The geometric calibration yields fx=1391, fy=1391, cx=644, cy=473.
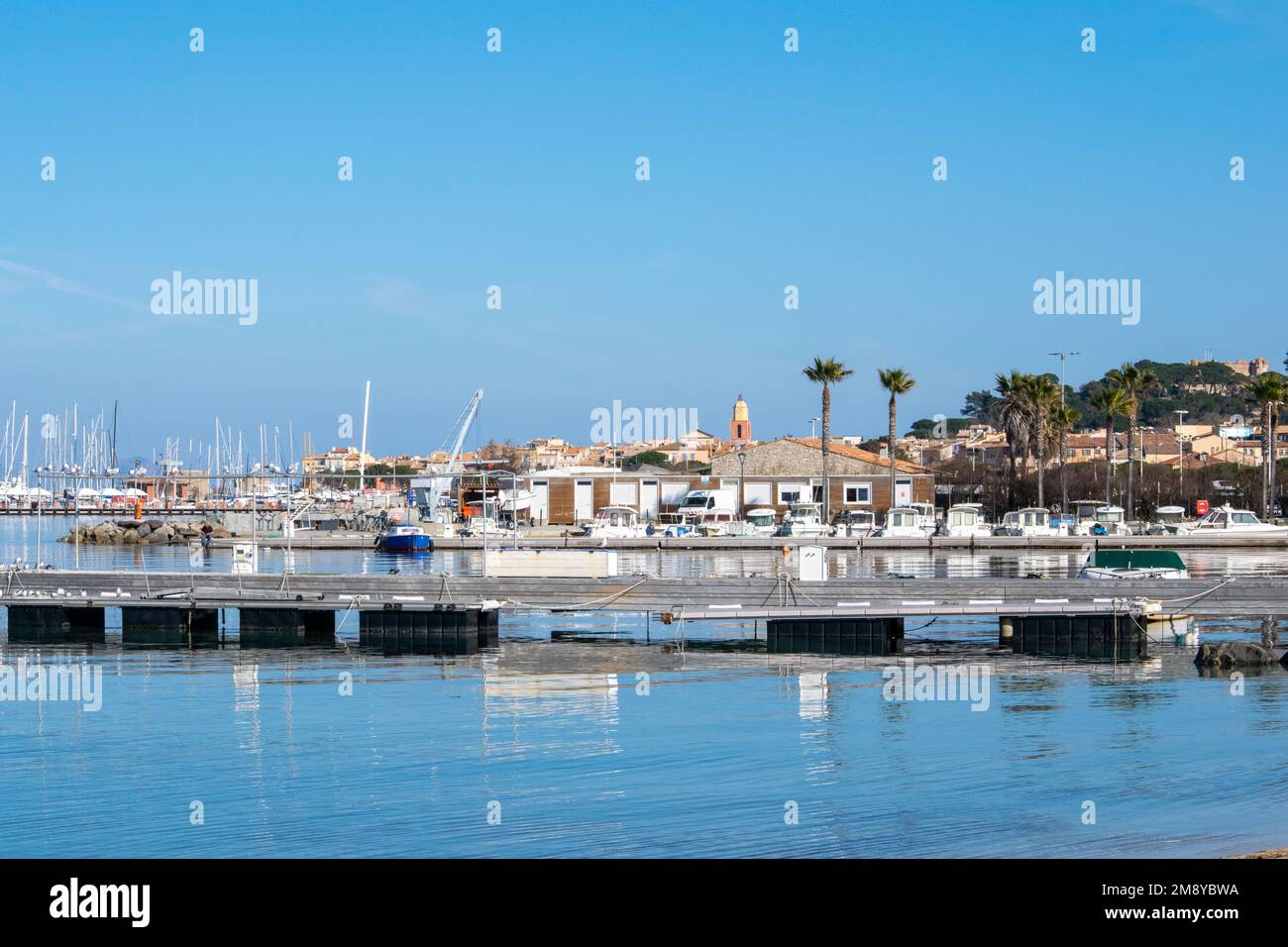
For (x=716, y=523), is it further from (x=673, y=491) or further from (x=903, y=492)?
(x=903, y=492)

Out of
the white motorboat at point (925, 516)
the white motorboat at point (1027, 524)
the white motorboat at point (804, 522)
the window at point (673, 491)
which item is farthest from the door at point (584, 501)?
the white motorboat at point (1027, 524)

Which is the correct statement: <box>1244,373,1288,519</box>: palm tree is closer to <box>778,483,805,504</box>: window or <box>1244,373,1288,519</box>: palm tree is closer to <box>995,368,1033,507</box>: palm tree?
<box>995,368,1033,507</box>: palm tree

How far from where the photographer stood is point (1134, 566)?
139 ft

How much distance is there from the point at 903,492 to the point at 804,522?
51.6ft

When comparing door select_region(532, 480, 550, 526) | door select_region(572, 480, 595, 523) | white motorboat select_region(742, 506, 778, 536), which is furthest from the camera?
door select_region(532, 480, 550, 526)

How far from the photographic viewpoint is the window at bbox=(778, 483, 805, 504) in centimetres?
10075

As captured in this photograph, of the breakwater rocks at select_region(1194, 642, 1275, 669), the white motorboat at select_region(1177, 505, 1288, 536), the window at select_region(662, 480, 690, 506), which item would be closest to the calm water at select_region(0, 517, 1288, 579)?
the white motorboat at select_region(1177, 505, 1288, 536)

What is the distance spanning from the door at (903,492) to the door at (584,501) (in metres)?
22.2

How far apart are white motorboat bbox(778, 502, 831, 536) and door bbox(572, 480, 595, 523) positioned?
17.3 meters

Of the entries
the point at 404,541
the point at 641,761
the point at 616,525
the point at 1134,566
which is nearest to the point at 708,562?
the point at 616,525

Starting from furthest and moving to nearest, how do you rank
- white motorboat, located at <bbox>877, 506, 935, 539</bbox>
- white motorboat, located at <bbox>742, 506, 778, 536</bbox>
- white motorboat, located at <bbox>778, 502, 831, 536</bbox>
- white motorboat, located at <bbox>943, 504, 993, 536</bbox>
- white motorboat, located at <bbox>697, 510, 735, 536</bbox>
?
white motorboat, located at <bbox>742, 506, 778, 536</bbox>
white motorboat, located at <bbox>697, 510, 735, 536</bbox>
white motorboat, located at <bbox>778, 502, 831, 536</bbox>
white motorboat, located at <bbox>877, 506, 935, 539</bbox>
white motorboat, located at <bbox>943, 504, 993, 536</bbox>

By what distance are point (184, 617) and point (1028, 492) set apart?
7890 cm

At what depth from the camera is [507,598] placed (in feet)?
125
